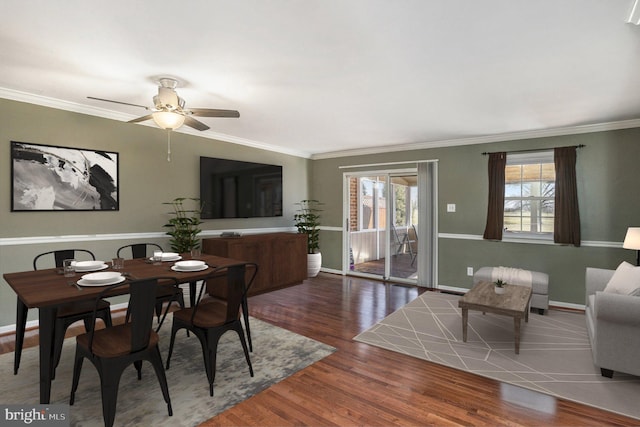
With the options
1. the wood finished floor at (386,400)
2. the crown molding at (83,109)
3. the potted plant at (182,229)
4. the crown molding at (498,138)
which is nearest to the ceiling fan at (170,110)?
the crown molding at (83,109)

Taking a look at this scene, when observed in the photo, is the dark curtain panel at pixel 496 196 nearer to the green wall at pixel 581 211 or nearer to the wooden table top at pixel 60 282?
the green wall at pixel 581 211

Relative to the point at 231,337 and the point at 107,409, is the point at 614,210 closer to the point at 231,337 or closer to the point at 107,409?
the point at 231,337

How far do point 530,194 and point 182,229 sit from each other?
16.1 feet

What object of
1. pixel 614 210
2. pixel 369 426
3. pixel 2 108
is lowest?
pixel 369 426

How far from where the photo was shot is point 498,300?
3.20 meters

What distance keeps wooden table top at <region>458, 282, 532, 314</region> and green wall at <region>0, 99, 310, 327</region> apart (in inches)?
142

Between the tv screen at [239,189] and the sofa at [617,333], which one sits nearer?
the sofa at [617,333]

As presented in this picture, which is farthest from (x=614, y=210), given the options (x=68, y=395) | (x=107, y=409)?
(x=68, y=395)

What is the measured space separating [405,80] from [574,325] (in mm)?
3319

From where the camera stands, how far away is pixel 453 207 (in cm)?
523

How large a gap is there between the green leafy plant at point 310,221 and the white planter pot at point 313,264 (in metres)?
0.13

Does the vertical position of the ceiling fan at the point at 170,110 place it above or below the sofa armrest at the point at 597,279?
above

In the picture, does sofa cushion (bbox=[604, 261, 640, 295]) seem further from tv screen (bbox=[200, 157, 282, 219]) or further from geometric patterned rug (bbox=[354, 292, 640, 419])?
tv screen (bbox=[200, 157, 282, 219])

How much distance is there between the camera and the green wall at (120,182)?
3.28 meters
